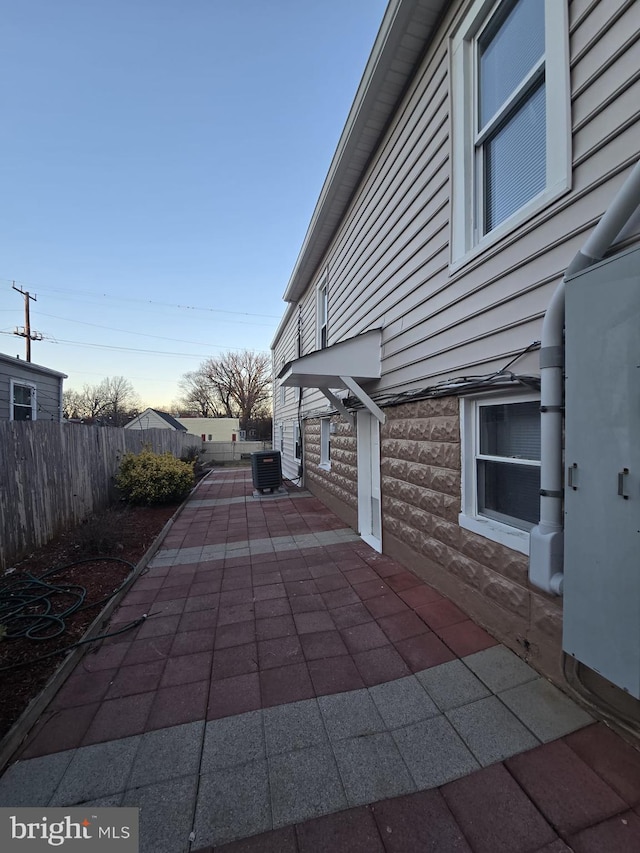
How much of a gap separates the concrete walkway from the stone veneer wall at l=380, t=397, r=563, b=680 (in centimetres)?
18

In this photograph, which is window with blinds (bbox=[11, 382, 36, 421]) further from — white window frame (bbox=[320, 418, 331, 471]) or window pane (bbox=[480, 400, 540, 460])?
window pane (bbox=[480, 400, 540, 460])

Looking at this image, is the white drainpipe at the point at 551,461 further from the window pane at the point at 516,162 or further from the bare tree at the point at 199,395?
Result: the bare tree at the point at 199,395

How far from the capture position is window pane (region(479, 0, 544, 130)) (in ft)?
7.70

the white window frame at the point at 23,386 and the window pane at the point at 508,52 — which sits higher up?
the window pane at the point at 508,52

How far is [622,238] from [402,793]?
269 cm

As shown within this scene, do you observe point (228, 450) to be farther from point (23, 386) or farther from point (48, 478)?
point (48, 478)

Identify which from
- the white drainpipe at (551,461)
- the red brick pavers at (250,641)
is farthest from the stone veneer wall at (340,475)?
the white drainpipe at (551,461)

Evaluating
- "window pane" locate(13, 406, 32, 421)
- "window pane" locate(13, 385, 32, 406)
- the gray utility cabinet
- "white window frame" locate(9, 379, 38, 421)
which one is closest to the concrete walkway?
the gray utility cabinet

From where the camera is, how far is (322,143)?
8047mm

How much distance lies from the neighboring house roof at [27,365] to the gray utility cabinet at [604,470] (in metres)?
12.4

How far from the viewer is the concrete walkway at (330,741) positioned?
53.5 inches

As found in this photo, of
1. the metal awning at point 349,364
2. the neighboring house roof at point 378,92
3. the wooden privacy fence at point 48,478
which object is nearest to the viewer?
the neighboring house roof at point 378,92

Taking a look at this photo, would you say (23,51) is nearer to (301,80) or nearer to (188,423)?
(301,80)

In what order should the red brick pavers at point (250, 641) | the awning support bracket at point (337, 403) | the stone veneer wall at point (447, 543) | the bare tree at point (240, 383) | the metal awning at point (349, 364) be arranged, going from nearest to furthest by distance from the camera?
1. the red brick pavers at point (250, 641)
2. the stone veneer wall at point (447, 543)
3. the metal awning at point (349, 364)
4. the awning support bracket at point (337, 403)
5. the bare tree at point (240, 383)
